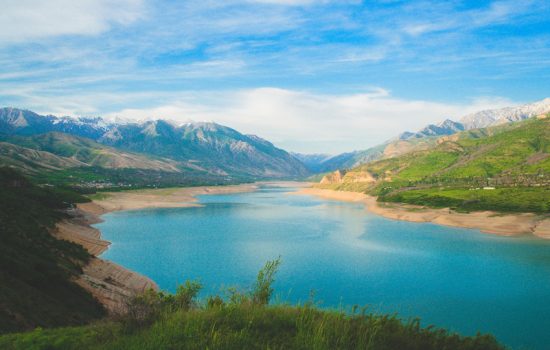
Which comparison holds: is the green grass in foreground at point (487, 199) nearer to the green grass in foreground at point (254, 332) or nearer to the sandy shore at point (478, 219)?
the sandy shore at point (478, 219)

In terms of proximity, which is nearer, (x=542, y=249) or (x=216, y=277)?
(x=216, y=277)

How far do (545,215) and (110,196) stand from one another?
407 feet

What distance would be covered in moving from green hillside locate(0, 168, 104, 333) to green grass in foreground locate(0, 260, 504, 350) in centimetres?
1064

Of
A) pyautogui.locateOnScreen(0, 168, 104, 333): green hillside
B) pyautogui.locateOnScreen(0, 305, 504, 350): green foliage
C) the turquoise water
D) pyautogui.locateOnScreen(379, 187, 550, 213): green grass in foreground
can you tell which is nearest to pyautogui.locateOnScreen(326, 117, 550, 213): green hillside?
pyautogui.locateOnScreen(379, 187, 550, 213): green grass in foreground

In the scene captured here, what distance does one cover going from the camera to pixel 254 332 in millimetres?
8188

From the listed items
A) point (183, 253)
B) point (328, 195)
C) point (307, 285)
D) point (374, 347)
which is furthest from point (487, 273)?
point (328, 195)

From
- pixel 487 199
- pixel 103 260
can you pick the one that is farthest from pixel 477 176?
pixel 103 260

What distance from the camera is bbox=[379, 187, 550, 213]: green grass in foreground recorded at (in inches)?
3396

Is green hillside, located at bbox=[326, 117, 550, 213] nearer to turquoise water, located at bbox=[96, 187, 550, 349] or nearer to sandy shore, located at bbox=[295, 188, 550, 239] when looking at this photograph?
sandy shore, located at bbox=[295, 188, 550, 239]

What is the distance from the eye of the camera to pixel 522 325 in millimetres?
30766

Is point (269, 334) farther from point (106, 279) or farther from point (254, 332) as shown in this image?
point (106, 279)

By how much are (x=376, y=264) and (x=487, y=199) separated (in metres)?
59.1

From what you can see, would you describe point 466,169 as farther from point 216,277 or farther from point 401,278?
point 216,277

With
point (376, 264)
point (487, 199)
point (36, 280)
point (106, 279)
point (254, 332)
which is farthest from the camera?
point (487, 199)
